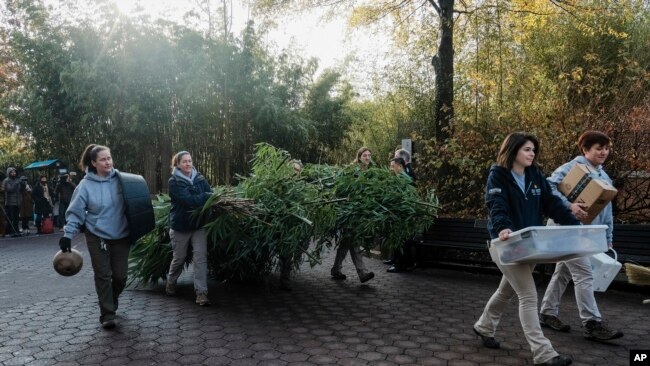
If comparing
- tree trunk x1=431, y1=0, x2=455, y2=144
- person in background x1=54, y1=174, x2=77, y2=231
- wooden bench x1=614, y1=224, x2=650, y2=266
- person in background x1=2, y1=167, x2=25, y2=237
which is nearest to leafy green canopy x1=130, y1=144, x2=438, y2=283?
wooden bench x1=614, y1=224, x2=650, y2=266

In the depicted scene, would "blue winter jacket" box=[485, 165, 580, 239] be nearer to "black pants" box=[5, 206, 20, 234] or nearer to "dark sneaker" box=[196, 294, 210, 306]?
"dark sneaker" box=[196, 294, 210, 306]

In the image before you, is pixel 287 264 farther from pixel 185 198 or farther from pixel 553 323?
pixel 553 323

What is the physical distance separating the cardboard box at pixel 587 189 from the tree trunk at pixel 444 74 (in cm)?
520

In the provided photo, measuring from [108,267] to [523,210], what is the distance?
373 cm

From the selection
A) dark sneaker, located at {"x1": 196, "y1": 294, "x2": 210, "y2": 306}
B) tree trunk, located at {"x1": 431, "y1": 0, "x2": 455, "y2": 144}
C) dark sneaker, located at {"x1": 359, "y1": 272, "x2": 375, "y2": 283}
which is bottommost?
dark sneaker, located at {"x1": 196, "y1": 294, "x2": 210, "y2": 306}

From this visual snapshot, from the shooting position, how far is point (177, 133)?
1644 centimetres

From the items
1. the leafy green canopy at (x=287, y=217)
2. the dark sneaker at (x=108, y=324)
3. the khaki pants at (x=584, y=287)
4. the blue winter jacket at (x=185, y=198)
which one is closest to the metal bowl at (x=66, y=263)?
the dark sneaker at (x=108, y=324)

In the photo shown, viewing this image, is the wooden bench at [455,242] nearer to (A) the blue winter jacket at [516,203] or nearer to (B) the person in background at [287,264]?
(B) the person in background at [287,264]

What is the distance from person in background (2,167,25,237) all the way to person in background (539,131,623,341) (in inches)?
529

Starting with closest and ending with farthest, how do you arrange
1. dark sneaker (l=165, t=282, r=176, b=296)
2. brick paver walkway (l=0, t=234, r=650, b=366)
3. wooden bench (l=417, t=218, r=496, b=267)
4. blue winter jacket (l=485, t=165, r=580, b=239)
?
blue winter jacket (l=485, t=165, r=580, b=239)
brick paver walkway (l=0, t=234, r=650, b=366)
dark sneaker (l=165, t=282, r=176, b=296)
wooden bench (l=417, t=218, r=496, b=267)

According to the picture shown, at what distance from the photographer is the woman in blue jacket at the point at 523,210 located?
3.64m

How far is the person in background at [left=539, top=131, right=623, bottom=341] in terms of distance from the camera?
4.28m

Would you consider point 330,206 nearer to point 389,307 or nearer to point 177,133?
point 389,307

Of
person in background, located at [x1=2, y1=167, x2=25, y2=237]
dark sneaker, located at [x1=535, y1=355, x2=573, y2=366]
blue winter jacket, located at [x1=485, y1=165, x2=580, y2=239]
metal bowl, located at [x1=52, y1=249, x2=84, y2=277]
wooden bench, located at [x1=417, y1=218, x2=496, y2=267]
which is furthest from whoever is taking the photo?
person in background, located at [x1=2, y1=167, x2=25, y2=237]
